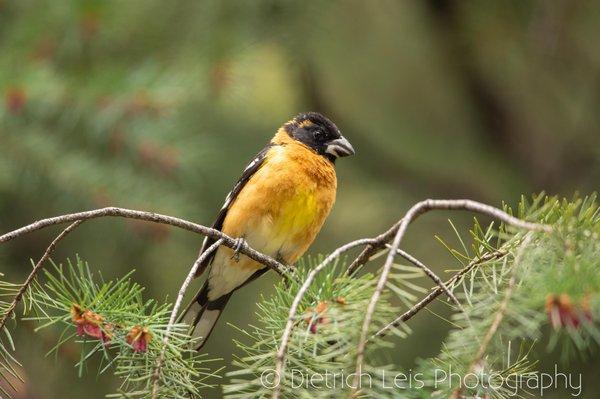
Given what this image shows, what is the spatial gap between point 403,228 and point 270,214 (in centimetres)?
229

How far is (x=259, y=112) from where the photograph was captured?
6715 mm

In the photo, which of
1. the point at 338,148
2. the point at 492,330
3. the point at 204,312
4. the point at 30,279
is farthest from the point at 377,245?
the point at 338,148

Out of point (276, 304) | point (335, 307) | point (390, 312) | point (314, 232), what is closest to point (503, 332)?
point (390, 312)

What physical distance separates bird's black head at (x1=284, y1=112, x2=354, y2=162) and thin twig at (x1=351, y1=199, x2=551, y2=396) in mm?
2723

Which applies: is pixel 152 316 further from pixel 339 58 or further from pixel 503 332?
pixel 339 58

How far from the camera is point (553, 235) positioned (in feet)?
6.58

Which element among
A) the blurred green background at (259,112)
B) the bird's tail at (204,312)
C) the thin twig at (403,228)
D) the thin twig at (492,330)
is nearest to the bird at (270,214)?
the bird's tail at (204,312)

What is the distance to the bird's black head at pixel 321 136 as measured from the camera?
4.84 metres

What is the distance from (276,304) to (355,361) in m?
0.44

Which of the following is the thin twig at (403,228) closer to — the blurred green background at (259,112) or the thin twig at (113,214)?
the thin twig at (113,214)

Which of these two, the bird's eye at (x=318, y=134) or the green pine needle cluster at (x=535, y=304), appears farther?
the bird's eye at (x=318, y=134)

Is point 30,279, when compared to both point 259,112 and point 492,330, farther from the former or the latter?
point 259,112

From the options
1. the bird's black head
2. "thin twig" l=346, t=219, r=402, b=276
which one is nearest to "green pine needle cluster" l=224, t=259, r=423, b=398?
"thin twig" l=346, t=219, r=402, b=276

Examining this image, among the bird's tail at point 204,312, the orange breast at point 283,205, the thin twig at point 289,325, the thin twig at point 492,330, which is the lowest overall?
the bird's tail at point 204,312
